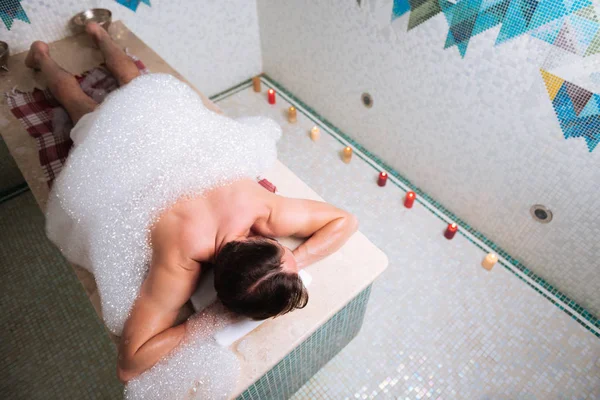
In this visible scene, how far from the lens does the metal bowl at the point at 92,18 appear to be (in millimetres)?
2164

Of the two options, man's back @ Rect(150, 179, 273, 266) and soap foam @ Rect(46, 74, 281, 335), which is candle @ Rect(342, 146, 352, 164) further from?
man's back @ Rect(150, 179, 273, 266)

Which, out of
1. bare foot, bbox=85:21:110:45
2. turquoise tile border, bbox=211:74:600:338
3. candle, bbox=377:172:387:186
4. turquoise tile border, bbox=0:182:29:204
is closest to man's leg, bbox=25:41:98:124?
bare foot, bbox=85:21:110:45

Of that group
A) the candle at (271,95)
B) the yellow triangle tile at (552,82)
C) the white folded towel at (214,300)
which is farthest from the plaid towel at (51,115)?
the yellow triangle tile at (552,82)

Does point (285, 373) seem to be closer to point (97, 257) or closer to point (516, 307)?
point (97, 257)

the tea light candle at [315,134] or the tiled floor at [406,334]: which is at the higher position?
the tea light candle at [315,134]

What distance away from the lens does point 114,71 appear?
1982mm

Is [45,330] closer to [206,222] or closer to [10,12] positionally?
[206,222]

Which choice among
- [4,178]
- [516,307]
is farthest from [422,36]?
[4,178]

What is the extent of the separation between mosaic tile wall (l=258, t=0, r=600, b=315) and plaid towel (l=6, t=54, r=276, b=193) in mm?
978

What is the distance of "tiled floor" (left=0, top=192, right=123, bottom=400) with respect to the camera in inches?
65.8

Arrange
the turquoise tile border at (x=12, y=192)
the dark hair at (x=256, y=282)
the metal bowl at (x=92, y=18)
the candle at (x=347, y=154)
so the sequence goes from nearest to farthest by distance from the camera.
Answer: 1. the dark hair at (x=256, y=282)
2. the metal bowl at (x=92, y=18)
3. the turquoise tile border at (x=12, y=192)
4. the candle at (x=347, y=154)

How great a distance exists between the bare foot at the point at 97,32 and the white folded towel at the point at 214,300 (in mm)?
1517

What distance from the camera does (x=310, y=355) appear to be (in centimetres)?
146

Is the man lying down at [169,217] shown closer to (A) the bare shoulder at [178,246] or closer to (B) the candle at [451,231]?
(A) the bare shoulder at [178,246]
